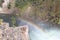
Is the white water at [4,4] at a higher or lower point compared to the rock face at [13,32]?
higher

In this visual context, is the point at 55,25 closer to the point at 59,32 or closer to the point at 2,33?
the point at 59,32

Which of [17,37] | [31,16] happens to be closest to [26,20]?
[31,16]

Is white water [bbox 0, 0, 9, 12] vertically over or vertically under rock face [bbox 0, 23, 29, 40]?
over

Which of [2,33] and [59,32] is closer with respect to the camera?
[2,33]

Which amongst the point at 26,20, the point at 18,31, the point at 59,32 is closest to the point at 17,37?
the point at 18,31

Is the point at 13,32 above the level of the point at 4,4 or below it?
below

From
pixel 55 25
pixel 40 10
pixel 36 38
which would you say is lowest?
pixel 36 38

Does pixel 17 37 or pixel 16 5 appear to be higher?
pixel 16 5
